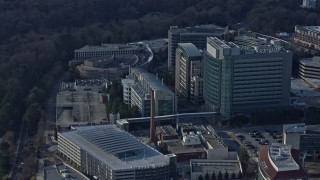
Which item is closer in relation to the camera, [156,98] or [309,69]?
[156,98]

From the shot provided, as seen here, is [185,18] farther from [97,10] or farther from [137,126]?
[137,126]

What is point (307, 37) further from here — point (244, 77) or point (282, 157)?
point (282, 157)

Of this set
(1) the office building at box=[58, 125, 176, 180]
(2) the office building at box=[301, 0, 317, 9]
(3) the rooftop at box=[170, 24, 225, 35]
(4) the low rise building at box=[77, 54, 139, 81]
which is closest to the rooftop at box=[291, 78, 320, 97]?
(3) the rooftop at box=[170, 24, 225, 35]

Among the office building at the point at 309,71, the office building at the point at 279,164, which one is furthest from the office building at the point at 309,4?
the office building at the point at 279,164

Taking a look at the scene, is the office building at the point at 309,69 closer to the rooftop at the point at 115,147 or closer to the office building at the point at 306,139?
the office building at the point at 306,139

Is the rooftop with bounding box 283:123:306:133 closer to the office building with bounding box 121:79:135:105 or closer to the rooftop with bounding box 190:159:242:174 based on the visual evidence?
the rooftop with bounding box 190:159:242:174

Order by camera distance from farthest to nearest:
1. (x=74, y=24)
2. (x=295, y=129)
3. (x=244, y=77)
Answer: (x=74, y=24)
(x=244, y=77)
(x=295, y=129)

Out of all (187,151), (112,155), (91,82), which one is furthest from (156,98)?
(91,82)
